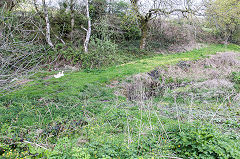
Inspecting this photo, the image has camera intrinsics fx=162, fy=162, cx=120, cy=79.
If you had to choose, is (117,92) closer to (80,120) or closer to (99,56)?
(80,120)

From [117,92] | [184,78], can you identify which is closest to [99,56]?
[117,92]

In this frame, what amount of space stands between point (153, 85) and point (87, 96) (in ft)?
13.0

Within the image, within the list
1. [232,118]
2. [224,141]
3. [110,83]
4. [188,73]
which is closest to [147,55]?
[188,73]

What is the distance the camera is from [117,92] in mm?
7391

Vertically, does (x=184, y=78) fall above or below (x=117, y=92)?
above

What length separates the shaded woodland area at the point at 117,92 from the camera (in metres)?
3.01

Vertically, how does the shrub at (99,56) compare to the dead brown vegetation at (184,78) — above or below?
above

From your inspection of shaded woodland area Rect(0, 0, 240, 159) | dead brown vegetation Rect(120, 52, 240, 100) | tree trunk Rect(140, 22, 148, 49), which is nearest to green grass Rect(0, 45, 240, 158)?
shaded woodland area Rect(0, 0, 240, 159)

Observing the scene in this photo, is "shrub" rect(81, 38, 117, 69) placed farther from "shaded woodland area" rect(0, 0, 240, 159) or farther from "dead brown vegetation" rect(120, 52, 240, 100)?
"dead brown vegetation" rect(120, 52, 240, 100)

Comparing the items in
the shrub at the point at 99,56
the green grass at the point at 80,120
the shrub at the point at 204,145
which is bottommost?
the green grass at the point at 80,120

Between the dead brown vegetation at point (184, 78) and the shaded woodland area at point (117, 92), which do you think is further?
the dead brown vegetation at point (184, 78)

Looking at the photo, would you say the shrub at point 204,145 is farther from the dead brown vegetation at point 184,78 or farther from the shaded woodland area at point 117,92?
the dead brown vegetation at point 184,78

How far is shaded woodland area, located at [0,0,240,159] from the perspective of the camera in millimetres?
3006

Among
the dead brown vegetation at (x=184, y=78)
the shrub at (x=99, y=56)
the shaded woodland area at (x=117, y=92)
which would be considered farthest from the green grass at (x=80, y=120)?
the shrub at (x=99, y=56)
